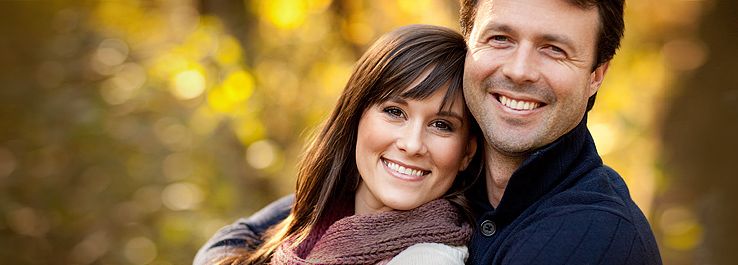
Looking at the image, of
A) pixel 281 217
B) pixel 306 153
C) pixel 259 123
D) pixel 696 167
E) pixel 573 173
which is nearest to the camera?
pixel 573 173

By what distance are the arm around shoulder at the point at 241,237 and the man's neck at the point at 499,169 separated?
97 centimetres

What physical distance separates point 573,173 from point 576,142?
117mm

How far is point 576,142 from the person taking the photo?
2.54 m

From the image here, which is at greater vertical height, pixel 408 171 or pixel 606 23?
pixel 606 23

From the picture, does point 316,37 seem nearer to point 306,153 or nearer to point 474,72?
point 306,153

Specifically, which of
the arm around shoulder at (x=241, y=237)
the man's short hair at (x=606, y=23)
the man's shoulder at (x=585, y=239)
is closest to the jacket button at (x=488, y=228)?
the man's shoulder at (x=585, y=239)

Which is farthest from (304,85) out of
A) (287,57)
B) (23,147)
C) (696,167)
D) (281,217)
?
(281,217)

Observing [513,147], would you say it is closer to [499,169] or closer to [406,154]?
[499,169]

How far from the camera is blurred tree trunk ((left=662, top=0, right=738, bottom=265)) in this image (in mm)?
5336

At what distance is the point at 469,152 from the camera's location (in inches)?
110

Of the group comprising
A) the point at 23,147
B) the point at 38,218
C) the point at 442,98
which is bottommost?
the point at 442,98

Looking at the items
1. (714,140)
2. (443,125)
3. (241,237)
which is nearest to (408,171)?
(443,125)

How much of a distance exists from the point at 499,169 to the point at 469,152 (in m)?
0.17

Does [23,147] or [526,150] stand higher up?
[23,147]
